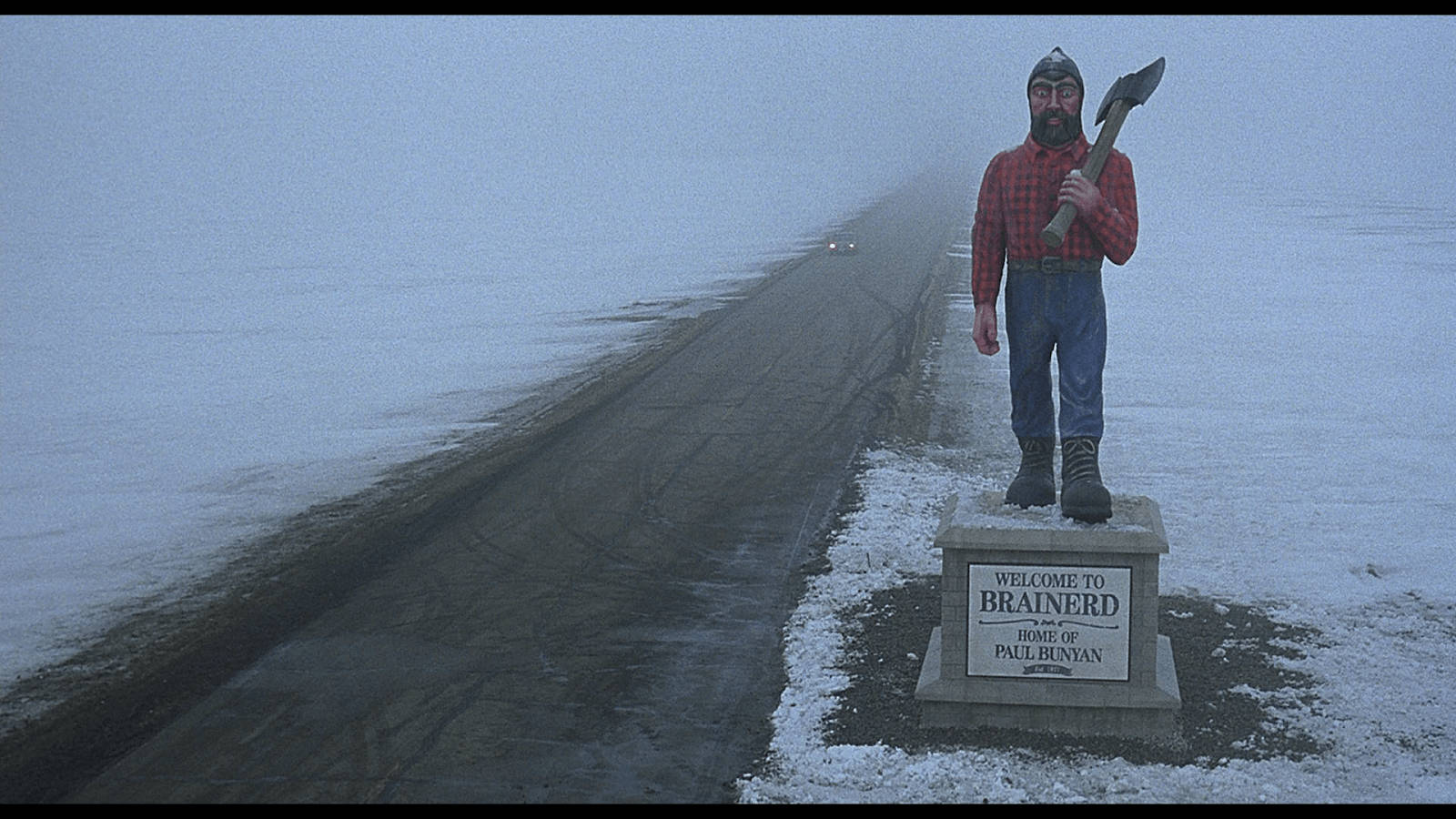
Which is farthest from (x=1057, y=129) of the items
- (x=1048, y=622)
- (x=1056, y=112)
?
(x=1048, y=622)

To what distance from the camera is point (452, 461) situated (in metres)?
12.2

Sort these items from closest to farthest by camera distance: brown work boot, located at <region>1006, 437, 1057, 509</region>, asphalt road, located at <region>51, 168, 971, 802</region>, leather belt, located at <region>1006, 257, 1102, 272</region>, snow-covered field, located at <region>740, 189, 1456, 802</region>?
snow-covered field, located at <region>740, 189, 1456, 802</region> → asphalt road, located at <region>51, 168, 971, 802</region> → leather belt, located at <region>1006, 257, 1102, 272</region> → brown work boot, located at <region>1006, 437, 1057, 509</region>

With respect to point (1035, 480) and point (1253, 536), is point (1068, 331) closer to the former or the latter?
point (1035, 480)

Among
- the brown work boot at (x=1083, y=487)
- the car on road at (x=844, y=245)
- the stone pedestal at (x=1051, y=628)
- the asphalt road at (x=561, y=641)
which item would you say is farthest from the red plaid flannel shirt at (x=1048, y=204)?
the car on road at (x=844, y=245)

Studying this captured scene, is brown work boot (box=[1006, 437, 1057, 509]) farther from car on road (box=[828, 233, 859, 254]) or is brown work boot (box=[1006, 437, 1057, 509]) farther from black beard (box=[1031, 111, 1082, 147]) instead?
car on road (box=[828, 233, 859, 254])

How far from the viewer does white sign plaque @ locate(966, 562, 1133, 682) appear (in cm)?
633

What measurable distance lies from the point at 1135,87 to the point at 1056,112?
1.19ft

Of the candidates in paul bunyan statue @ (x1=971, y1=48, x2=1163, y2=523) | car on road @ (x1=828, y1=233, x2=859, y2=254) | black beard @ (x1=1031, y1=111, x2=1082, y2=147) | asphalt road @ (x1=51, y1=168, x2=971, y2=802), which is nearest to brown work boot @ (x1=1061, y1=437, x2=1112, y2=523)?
paul bunyan statue @ (x1=971, y1=48, x2=1163, y2=523)

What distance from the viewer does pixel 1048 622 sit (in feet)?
21.0

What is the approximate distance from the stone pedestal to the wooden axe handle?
51.5 inches

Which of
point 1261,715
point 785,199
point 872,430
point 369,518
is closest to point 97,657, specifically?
point 369,518

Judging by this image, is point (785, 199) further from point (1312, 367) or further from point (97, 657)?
point (97, 657)

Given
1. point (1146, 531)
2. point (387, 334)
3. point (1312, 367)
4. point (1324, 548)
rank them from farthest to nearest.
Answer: point (387, 334)
point (1312, 367)
point (1324, 548)
point (1146, 531)
